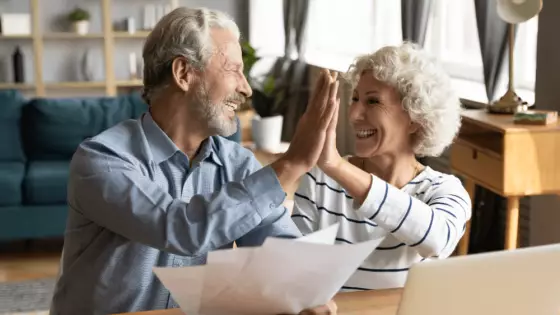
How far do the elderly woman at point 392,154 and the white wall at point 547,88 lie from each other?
5.25 ft

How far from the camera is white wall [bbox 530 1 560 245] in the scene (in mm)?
3531

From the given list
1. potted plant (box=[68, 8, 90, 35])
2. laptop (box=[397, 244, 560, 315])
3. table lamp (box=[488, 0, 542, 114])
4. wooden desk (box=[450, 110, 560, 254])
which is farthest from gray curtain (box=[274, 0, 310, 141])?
laptop (box=[397, 244, 560, 315])

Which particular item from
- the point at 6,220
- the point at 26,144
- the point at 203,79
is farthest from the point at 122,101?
the point at 203,79

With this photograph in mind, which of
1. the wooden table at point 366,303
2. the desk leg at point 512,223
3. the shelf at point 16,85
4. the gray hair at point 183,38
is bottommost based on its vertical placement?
the desk leg at point 512,223

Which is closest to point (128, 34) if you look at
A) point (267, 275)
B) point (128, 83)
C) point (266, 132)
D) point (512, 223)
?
point (128, 83)

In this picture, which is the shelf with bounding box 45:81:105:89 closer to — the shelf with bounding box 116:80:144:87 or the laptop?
the shelf with bounding box 116:80:144:87

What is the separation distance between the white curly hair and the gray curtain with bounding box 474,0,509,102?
1941 millimetres

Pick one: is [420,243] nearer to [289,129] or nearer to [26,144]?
[26,144]

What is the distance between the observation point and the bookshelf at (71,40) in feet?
24.1

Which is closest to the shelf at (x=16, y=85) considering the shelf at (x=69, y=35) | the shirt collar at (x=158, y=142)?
the shelf at (x=69, y=35)

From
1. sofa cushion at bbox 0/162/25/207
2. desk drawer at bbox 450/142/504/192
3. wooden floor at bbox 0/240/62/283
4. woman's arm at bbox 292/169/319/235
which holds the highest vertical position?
woman's arm at bbox 292/169/319/235

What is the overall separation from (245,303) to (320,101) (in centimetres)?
36

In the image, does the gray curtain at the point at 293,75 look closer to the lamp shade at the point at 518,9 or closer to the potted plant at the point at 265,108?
the potted plant at the point at 265,108

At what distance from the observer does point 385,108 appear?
2.07 metres
